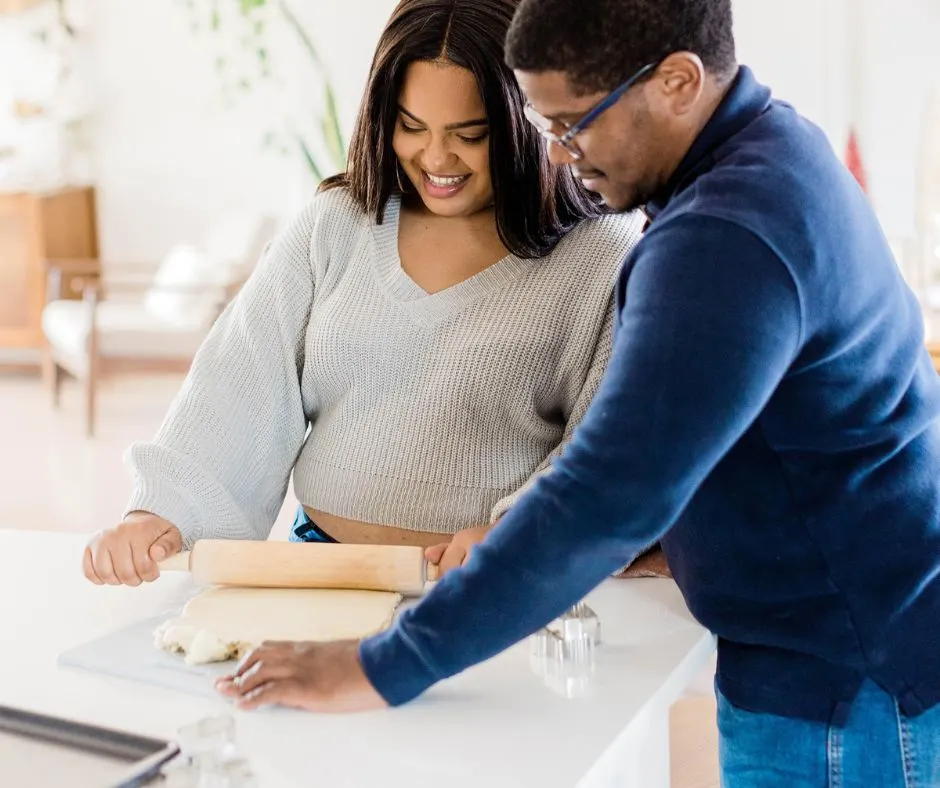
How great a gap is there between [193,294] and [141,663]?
4.39 m

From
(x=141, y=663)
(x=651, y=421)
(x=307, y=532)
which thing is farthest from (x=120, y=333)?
(x=651, y=421)

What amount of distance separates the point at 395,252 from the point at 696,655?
0.66 metres

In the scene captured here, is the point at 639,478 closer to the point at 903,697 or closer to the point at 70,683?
the point at 903,697

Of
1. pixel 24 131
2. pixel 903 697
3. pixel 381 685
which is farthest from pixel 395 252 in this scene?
pixel 24 131

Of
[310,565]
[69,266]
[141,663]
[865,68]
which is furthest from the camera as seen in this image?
[69,266]

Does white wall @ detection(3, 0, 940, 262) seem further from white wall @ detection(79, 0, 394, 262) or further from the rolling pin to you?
the rolling pin

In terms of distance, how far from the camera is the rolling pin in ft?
4.32

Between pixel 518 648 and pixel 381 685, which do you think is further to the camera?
pixel 518 648

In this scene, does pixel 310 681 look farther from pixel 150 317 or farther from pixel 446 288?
pixel 150 317

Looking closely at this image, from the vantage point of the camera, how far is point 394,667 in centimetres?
102

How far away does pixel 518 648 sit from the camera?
121cm

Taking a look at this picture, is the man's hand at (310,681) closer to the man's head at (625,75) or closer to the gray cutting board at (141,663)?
the gray cutting board at (141,663)

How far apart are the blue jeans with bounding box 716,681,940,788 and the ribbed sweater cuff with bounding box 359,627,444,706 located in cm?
29

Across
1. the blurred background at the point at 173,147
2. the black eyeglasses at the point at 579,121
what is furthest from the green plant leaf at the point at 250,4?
the black eyeglasses at the point at 579,121
